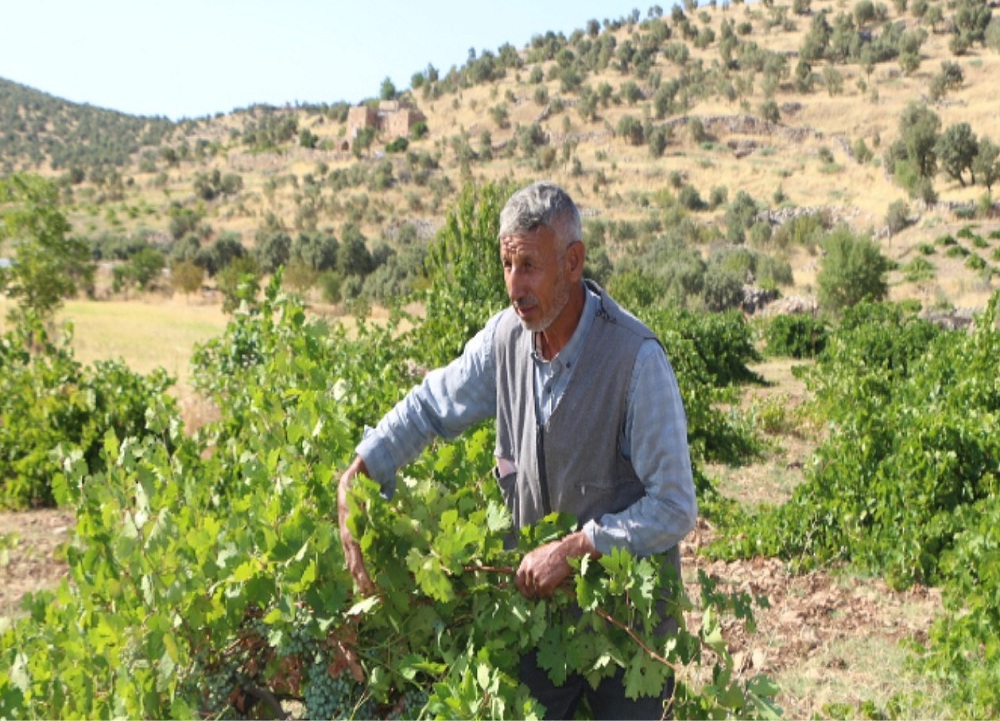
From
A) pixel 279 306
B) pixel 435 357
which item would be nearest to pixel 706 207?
pixel 435 357

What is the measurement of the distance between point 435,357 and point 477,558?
6804 mm

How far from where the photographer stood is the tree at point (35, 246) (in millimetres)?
21984

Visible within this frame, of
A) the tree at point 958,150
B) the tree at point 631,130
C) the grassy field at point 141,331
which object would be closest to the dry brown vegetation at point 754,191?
the grassy field at point 141,331

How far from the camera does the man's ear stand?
7.53 ft

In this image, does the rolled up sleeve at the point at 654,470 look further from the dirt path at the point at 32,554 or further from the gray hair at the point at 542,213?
the dirt path at the point at 32,554

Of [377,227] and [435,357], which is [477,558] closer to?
[435,357]

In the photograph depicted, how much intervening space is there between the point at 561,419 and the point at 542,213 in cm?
51

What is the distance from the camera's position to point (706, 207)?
49281 millimetres

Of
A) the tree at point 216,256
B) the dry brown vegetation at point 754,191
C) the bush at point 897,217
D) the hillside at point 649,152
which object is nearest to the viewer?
the dry brown vegetation at point 754,191

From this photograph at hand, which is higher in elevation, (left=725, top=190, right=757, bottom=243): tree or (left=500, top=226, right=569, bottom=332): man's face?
(left=500, top=226, right=569, bottom=332): man's face

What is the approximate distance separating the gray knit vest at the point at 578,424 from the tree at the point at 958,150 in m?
45.5

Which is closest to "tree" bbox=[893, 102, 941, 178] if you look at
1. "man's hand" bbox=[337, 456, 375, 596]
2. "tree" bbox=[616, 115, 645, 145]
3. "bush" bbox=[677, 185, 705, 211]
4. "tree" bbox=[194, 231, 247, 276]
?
"bush" bbox=[677, 185, 705, 211]

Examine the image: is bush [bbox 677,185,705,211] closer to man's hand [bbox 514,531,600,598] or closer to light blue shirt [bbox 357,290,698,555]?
light blue shirt [bbox 357,290,698,555]

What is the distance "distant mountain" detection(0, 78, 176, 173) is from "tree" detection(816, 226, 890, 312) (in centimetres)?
6570
